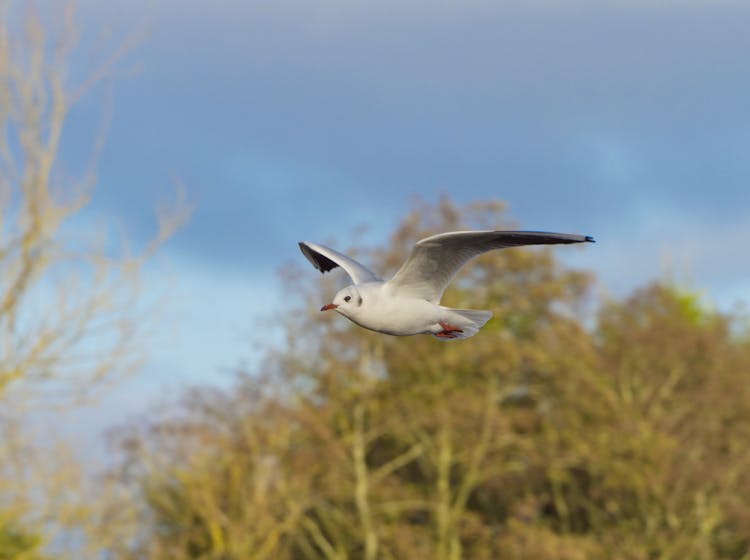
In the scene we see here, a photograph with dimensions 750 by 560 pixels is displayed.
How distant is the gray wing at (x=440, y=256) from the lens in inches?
229

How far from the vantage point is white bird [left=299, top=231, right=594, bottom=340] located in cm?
601

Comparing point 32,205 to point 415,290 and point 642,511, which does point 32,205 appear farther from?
point 642,511

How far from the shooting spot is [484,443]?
25.5 meters

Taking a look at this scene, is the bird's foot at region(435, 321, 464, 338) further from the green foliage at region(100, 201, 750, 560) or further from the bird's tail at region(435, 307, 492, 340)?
the green foliage at region(100, 201, 750, 560)

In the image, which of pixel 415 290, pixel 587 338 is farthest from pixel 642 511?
pixel 415 290

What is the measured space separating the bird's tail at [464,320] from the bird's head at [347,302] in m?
0.48

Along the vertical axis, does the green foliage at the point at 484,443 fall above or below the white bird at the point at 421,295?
above

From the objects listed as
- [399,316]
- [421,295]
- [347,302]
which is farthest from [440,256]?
[347,302]

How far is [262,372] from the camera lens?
25.3 metres

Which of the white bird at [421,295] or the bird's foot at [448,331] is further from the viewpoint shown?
the bird's foot at [448,331]

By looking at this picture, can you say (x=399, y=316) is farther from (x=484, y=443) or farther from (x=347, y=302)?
(x=484, y=443)

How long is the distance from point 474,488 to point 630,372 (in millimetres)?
5025

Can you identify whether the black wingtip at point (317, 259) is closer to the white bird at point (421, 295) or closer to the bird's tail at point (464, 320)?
the white bird at point (421, 295)

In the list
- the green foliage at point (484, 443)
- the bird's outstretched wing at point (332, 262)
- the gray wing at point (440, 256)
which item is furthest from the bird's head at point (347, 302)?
the green foliage at point (484, 443)
